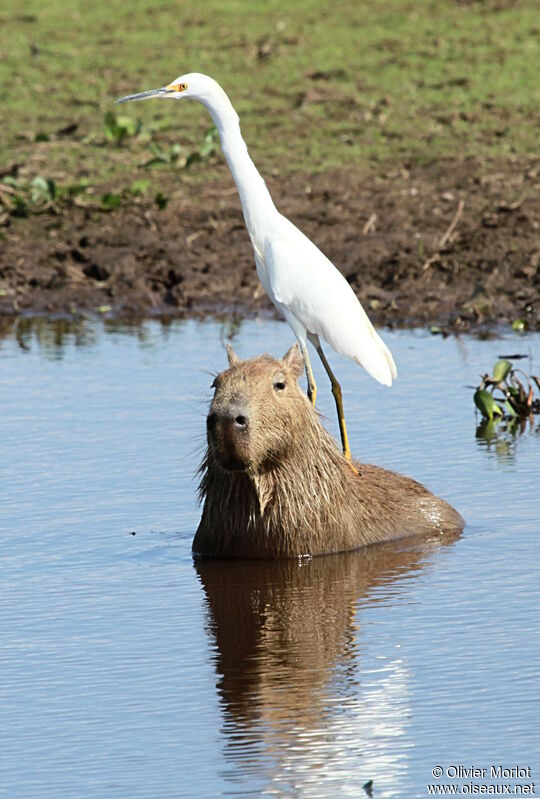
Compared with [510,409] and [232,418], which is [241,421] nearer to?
[232,418]

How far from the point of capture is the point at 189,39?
2000cm

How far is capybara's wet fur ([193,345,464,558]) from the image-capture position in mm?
7211

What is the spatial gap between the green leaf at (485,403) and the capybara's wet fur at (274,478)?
2183mm

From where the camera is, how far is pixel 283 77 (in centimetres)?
1847

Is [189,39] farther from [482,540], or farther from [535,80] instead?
[482,540]

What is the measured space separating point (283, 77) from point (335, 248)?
4.71 m

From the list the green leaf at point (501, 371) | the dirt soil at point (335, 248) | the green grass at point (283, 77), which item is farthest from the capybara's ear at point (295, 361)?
the green grass at point (283, 77)

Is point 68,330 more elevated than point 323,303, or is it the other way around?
point 323,303

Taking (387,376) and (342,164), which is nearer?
(387,376)

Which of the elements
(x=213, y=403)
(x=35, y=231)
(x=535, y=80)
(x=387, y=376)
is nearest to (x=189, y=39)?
(x=535, y=80)

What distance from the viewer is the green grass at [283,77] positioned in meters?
16.5

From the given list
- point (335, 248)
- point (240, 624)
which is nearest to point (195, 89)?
point (240, 624)

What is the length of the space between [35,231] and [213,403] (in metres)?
8.26

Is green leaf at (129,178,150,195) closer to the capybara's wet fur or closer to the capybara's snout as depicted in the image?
the capybara's wet fur
